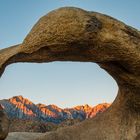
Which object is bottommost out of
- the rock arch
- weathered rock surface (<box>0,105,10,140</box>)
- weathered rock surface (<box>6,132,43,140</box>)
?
weathered rock surface (<box>6,132,43,140</box>)

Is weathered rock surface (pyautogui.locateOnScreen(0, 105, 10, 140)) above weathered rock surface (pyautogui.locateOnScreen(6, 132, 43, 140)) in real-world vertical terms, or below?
above

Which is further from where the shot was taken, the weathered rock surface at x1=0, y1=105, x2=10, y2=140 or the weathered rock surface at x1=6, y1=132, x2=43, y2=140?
the weathered rock surface at x1=6, y1=132, x2=43, y2=140

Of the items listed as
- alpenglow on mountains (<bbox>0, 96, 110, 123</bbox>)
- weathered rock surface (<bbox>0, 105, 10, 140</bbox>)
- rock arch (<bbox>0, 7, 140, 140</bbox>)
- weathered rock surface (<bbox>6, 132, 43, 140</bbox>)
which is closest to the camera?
rock arch (<bbox>0, 7, 140, 140</bbox>)

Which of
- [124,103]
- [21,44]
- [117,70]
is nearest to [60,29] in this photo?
[21,44]

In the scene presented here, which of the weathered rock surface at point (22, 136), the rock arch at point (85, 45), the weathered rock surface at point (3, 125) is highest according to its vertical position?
the rock arch at point (85, 45)

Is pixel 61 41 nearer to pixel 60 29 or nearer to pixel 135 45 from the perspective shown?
pixel 60 29

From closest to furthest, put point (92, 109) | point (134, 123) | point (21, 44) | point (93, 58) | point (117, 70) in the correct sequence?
point (21, 44), point (93, 58), point (117, 70), point (134, 123), point (92, 109)

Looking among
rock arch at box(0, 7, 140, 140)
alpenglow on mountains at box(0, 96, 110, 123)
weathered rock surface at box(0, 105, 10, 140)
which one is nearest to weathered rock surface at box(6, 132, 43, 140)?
weathered rock surface at box(0, 105, 10, 140)

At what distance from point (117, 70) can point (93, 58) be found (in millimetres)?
1187

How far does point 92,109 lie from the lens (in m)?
112

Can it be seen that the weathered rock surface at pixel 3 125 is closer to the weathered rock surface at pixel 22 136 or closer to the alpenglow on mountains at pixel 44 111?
the weathered rock surface at pixel 22 136

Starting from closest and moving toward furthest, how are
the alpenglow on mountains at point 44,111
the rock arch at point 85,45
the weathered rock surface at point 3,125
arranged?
the rock arch at point 85,45, the weathered rock surface at point 3,125, the alpenglow on mountains at point 44,111

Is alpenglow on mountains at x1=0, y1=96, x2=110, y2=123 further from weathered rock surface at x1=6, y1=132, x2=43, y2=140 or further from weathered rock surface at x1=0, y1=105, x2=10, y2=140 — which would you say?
weathered rock surface at x1=0, y1=105, x2=10, y2=140

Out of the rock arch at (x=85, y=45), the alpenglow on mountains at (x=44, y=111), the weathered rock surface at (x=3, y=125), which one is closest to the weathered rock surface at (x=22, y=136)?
the weathered rock surface at (x=3, y=125)
